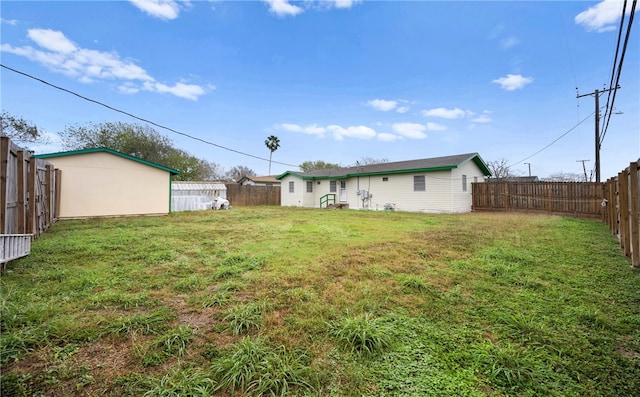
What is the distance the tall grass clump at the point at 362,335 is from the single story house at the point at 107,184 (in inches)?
479

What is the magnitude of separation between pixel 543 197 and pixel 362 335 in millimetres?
15425

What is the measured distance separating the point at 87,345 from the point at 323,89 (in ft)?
54.8

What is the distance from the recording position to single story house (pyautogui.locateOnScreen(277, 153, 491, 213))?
1392 centimetres

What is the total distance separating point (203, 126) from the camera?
58.6ft

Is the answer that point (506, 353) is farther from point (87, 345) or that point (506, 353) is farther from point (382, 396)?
point (87, 345)

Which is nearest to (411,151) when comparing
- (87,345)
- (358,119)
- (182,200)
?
(358,119)

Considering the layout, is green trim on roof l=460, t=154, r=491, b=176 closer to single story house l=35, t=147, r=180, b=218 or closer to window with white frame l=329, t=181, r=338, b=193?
window with white frame l=329, t=181, r=338, b=193

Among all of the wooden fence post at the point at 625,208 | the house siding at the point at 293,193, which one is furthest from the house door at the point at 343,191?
the wooden fence post at the point at 625,208

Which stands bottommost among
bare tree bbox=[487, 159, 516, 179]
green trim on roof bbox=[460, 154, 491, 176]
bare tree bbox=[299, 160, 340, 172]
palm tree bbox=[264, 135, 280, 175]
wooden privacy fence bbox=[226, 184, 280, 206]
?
wooden privacy fence bbox=[226, 184, 280, 206]

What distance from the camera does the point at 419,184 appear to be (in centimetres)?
1484

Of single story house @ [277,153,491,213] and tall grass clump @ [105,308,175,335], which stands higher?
single story house @ [277,153,491,213]

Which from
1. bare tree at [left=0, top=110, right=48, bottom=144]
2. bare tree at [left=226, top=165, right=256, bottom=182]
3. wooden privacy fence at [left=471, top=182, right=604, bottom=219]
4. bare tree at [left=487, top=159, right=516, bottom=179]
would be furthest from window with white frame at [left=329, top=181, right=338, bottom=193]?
bare tree at [left=226, top=165, right=256, bottom=182]

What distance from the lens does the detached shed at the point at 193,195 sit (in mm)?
14709

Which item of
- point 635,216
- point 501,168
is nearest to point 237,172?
point 501,168
